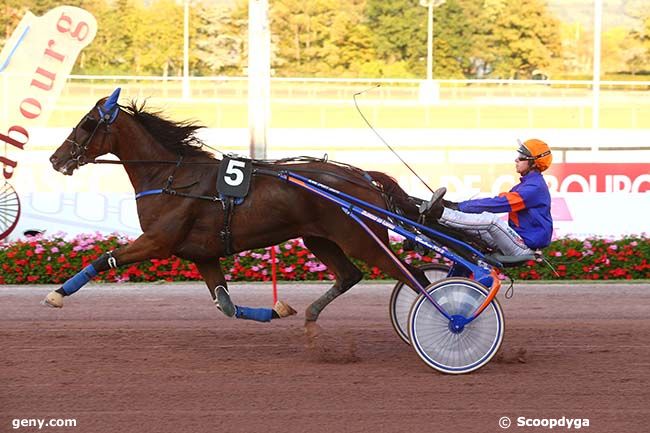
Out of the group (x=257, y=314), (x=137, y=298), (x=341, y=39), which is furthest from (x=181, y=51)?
(x=257, y=314)

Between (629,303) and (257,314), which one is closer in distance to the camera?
(257,314)

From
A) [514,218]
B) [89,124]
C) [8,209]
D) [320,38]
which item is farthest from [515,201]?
[320,38]

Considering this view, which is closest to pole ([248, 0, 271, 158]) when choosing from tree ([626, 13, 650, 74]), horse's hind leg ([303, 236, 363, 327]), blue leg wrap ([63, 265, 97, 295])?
horse's hind leg ([303, 236, 363, 327])

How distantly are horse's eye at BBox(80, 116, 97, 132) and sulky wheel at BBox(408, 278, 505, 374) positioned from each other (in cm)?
255

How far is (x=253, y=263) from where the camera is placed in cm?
1087

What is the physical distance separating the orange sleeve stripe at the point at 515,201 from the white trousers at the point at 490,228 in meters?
0.14

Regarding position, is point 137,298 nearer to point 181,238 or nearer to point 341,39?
point 181,238

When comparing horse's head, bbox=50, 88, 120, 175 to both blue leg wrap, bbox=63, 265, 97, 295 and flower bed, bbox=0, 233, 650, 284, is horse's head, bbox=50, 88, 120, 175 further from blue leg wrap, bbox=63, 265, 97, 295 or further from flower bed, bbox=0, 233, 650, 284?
flower bed, bbox=0, 233, 650, 284

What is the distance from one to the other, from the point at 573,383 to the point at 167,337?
9.85 ft

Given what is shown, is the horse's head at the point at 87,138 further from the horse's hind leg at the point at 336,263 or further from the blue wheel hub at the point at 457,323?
the blue wheel hub at the point at 457,323

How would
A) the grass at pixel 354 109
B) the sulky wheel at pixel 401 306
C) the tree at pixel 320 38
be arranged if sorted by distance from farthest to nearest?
1. the tree at pixel 320 38
2. the grass at pixel 354 109
3. the sulky wheel at pixel 401 306

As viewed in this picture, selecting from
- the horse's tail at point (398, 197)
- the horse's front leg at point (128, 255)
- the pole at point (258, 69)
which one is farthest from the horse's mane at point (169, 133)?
the pole at point (258, 69)

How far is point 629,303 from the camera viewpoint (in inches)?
379

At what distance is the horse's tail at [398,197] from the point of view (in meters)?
6.90
